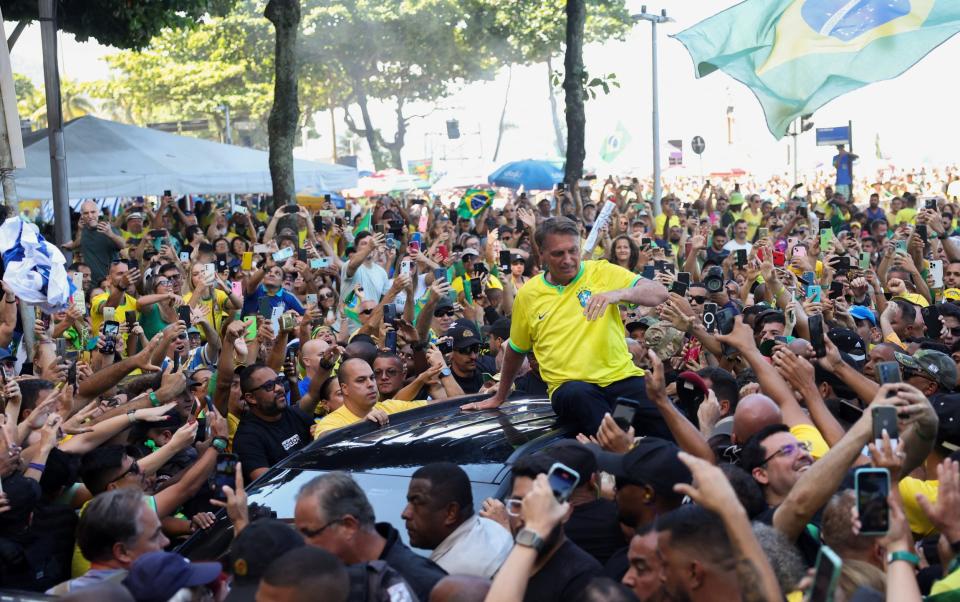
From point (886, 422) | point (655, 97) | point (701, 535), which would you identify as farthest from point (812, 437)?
point (655, 97)

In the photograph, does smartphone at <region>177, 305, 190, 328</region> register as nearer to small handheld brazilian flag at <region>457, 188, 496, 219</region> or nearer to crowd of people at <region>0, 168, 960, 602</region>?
crowd of people at <region>0, 168, 960, 602</region>

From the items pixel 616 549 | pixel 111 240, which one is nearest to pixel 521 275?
pixel 111 240

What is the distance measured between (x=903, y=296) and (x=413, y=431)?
6355 mm

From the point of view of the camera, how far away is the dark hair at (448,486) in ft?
13.9

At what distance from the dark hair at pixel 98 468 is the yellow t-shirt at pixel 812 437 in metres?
2.95

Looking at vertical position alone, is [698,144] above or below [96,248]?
above

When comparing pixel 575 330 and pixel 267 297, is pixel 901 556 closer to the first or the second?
pixel 575 330

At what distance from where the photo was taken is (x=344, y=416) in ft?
21.2

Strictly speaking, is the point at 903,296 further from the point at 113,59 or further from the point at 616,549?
the point at 113,59

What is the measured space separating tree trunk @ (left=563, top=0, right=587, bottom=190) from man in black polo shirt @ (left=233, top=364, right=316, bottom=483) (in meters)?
15.0

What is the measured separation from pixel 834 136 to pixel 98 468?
25.0 metres

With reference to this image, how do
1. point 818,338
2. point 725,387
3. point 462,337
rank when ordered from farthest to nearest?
1. point 462,337
2. point 725,387
3. point 818,338

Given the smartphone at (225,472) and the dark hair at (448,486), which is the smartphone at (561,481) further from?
the smartphone at (225,472)

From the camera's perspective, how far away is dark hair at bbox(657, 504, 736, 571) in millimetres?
3266
